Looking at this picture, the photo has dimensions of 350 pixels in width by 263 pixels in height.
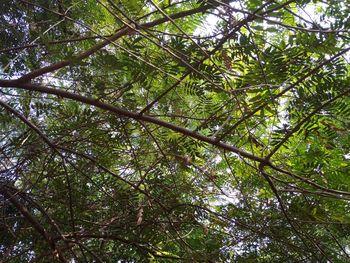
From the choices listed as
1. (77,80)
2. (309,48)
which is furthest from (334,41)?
(77,80)

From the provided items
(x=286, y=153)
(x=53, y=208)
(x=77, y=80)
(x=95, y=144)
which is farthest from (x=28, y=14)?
(x=286, y=153)

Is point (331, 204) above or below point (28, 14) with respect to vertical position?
below

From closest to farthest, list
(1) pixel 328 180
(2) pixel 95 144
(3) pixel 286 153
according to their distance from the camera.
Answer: (1) pixel 328 180
(2) pixel 95 144
(3) pixel 286 153

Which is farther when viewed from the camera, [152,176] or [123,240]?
[152,176]

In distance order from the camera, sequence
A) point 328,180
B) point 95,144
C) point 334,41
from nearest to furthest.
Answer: point 334,41, point 328,180, point 95,144

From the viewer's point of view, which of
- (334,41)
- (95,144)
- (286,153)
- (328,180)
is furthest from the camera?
(286,153)

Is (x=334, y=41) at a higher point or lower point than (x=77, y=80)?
lower

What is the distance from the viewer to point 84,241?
76.3 inches

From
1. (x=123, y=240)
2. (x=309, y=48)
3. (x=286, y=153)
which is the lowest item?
(x=123, y=240)

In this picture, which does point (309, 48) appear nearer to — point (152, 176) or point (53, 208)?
point (152, 176)

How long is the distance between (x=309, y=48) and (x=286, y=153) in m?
0.88

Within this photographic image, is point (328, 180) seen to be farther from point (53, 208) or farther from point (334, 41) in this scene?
point (53, 208)

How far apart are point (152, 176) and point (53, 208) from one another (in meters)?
0.47

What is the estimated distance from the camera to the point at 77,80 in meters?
1.77
